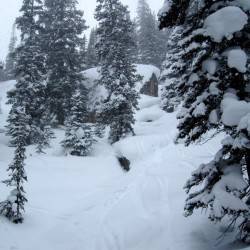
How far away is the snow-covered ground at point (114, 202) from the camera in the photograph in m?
10.0

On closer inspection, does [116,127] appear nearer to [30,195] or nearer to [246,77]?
[30,195]

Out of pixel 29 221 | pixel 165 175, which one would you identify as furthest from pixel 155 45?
pixel 29 221

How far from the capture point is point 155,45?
181 feet

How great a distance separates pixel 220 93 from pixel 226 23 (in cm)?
148

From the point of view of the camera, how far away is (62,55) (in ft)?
107

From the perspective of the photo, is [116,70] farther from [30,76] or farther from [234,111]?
Answer: [234,111]

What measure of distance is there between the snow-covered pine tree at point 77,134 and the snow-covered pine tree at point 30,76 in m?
2.66

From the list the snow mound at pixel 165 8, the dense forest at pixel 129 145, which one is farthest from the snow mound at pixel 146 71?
the snow mound at pixel 165 8

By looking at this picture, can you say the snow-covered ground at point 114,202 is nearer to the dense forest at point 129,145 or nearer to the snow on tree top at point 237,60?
the dense forest at point 129,145

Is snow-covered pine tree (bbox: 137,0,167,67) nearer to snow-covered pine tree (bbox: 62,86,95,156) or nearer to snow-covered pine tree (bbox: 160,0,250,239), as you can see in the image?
snow-covered pine tree (bbox: 62,86,95,156)

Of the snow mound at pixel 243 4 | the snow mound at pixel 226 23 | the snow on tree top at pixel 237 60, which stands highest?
Answer: the snow mound at pixel 243 4

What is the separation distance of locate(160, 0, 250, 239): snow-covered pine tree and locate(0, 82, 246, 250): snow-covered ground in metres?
1.75

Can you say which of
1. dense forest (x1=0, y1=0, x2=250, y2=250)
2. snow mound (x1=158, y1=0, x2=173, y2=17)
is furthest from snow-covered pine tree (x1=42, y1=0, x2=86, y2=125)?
snow mound (x1=158, y1=0, x2=173, y2=17)

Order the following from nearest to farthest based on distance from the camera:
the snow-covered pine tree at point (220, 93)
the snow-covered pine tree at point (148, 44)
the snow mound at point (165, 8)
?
the snow-covered pine tree at point (220, 93), the snow mound at point (165, 8), the snow-covered pine tree at point (148, 44)
